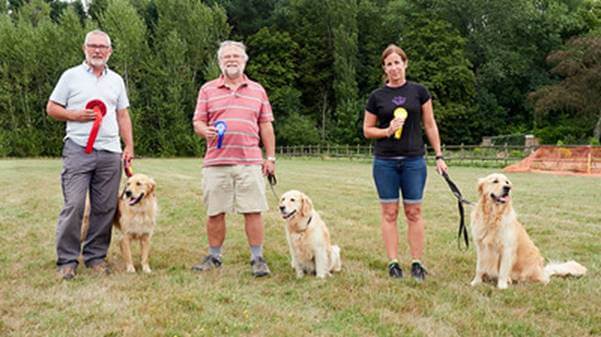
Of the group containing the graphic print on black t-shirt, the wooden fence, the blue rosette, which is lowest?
the wooden fence

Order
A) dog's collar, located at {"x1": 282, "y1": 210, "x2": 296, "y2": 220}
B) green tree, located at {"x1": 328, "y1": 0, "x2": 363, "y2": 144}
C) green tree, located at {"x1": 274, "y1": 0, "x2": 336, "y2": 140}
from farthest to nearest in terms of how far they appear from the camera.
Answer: green tree, located at {"x1": 274, "y1": 0, "x2": 336, "y2": 140}
green tree, located at {"x1": 328, "y1": 0, "x2": 363, "y2": 144}
dog's collar, located at {"x1": 282, "y1": 210, "x2": 296, "y2": 220}

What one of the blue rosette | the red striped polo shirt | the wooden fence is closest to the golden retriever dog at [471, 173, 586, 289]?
the red striped polo shirt

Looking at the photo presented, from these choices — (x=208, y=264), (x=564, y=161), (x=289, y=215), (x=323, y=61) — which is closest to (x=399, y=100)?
(x=289, y=215)

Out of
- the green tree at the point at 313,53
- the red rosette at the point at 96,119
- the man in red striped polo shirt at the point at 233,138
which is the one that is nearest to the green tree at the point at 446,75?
the green tree at the point at 313,53

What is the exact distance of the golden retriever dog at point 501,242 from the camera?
4078 millimetres

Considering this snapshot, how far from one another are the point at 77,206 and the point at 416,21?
41.9 meters

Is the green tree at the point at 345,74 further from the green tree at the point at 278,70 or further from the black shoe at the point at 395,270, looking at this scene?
the black shoe at the point at 395,270

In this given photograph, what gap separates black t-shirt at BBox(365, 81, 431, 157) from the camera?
4.30 meters

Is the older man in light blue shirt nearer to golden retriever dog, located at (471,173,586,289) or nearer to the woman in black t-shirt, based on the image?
the woman in black t-shirt

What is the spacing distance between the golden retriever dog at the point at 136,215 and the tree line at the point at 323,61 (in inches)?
1324

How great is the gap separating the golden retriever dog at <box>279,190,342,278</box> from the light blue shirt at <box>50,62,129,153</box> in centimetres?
166

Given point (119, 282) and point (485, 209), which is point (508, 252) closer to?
point (485, 209)

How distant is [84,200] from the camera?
4.42 meters

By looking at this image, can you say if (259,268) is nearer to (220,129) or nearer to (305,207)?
(305,207)
